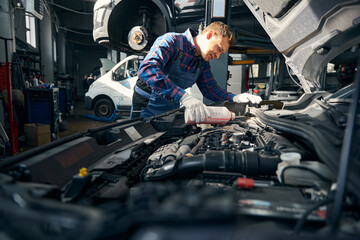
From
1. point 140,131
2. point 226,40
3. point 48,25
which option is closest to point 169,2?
point 226,40

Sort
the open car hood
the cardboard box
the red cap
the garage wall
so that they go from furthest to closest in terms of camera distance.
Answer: the garage wall
the cardboard box
the open car hood
the red cap

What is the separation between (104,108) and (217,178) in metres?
5.93

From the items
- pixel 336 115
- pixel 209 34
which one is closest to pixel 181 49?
pixel 209 34

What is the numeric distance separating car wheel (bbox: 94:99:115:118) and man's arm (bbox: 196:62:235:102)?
421cm

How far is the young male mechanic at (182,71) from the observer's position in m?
1.65

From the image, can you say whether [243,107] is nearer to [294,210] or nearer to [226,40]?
[226,40]

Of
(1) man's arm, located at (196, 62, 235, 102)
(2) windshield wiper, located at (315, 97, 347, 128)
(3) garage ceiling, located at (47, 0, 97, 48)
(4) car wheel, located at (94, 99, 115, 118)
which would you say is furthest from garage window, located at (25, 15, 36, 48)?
(2) windshield wiper, located at (315, 97, 347, 128)

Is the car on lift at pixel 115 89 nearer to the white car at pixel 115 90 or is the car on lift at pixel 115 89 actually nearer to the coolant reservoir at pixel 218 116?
the white car at pixel 115 90

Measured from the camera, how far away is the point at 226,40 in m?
1.87

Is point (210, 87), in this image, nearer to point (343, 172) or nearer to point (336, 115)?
point (336, 115)

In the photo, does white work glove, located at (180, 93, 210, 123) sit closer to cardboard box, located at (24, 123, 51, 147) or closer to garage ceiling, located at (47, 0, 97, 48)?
cardboard box, located at (24, 123, 51, 147)

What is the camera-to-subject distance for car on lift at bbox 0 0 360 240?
0.39m

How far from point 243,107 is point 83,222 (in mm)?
2110

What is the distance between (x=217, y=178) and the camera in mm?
836
